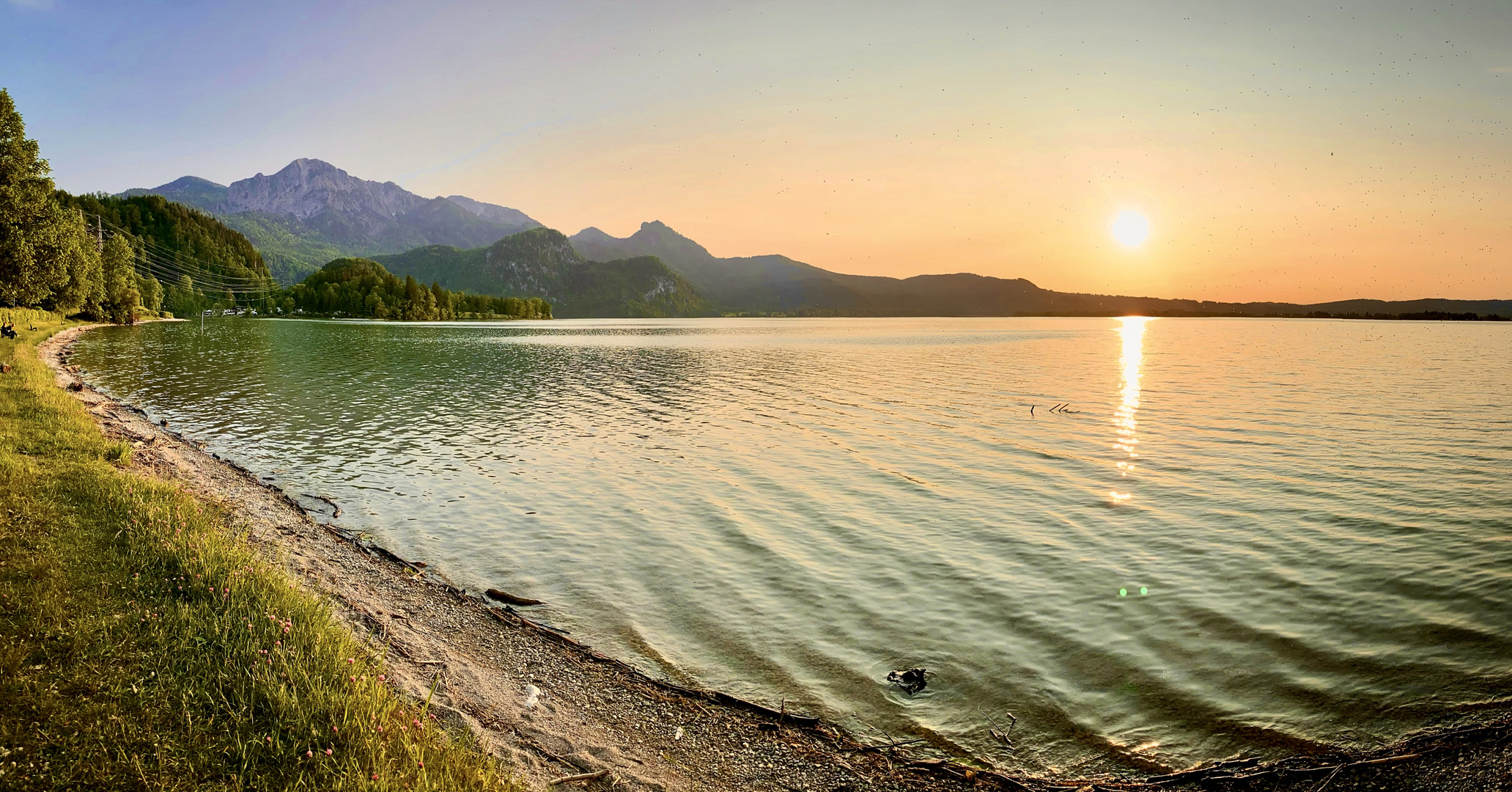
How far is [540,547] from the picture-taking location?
2212 cm

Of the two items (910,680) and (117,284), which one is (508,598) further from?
(117,284)

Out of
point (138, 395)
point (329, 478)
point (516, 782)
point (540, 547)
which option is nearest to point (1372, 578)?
point (516, 782)

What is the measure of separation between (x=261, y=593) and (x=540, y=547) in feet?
31.9

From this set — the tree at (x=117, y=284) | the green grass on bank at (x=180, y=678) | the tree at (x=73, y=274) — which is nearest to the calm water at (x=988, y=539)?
the green grass on bank at (x=180, y=678)

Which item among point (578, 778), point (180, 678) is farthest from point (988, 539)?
point (180, 678)

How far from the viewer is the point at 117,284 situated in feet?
467

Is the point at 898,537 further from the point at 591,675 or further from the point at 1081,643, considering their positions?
the point at 591,675

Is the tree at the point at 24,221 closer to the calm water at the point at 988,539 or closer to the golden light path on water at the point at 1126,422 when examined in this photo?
the calm water at the point at 988,539

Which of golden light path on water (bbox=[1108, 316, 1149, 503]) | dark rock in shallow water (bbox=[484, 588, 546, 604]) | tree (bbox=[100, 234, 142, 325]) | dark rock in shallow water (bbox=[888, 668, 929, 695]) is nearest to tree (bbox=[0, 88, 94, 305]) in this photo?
dark rock in shallow water (bbox=[484, 588, 546, 604])

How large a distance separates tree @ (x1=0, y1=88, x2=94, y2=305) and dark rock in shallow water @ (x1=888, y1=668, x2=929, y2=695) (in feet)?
254

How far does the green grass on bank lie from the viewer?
26.8 feet

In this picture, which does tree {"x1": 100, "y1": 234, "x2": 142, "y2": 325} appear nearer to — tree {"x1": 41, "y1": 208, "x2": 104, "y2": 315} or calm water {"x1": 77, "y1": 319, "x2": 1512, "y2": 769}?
tree {"x1": 41, "y1": 208, "x2": 104, "y2": 315}

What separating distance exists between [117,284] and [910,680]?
187712 millimetres

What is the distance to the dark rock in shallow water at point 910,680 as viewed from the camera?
45.0 feet
